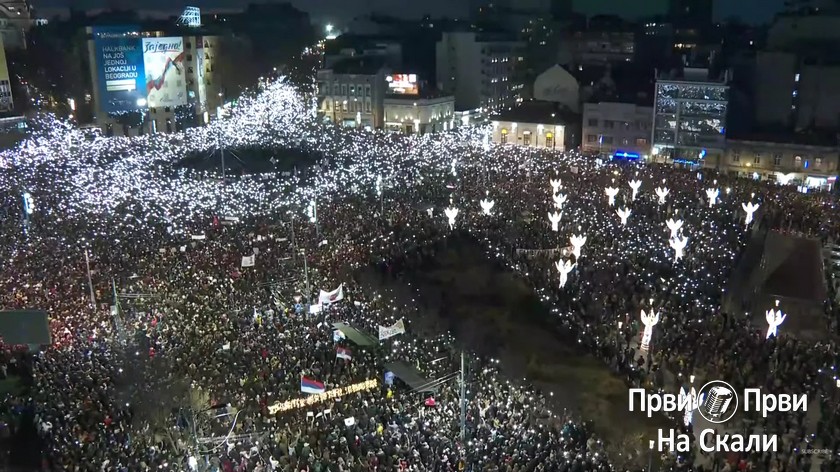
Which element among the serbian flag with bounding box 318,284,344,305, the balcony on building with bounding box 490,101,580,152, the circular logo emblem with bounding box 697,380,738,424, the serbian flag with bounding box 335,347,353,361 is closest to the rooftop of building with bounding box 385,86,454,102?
the balcony on building with bounding box 490,101,580,152

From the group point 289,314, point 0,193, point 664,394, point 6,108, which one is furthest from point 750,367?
point 6,108

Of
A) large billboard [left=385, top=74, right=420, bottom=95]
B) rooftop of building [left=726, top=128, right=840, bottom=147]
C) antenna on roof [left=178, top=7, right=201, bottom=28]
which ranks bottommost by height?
rooftop of building [left=726, top=128, right=840, bottom=147]

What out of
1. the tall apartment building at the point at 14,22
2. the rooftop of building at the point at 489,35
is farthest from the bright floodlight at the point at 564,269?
the tall apartment building at the point at 14,22

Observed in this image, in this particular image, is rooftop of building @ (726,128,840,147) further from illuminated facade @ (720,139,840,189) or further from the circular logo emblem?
the circular logo emblem

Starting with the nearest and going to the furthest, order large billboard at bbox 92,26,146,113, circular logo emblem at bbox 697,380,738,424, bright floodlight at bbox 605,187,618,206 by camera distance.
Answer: circular logo emblem at bbox 697,380,738,424
bright floodlight at bbox 605,187,618,206
large billboard at bbox 92,26,146,113

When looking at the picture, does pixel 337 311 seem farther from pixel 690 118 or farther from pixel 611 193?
pixel 690 118

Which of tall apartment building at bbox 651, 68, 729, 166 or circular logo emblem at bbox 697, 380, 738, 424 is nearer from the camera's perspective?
circular logo emblem at bbox 697, 380, 738, 424

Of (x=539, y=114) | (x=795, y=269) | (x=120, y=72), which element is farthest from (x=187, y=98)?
(x=795, y=269)

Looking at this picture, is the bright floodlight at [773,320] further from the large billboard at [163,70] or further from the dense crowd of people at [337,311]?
the large billboard at [163,70]
